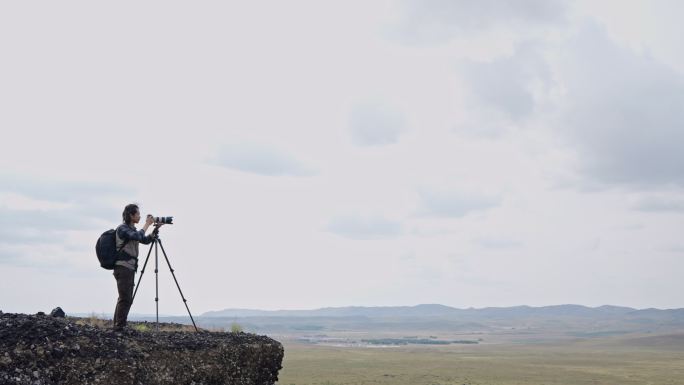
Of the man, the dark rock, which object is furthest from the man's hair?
the dark rock

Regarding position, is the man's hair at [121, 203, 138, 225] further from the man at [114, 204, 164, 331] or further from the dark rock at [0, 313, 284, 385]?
the dark rock at [0, 313, 284, 385]

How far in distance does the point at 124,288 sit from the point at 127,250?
698mm

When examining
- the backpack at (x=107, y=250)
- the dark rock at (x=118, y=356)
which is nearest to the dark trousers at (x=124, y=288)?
the backpack at (x=107, y=250)

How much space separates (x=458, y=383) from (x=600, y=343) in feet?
409

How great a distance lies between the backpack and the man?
72 mm

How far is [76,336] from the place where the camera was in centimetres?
1148

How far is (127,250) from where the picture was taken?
12.3 m

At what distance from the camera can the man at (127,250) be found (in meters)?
12.1

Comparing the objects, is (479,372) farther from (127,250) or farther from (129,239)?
(129,239)

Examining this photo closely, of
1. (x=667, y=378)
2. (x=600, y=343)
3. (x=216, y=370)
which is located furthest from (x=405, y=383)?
(x=600, y=343)

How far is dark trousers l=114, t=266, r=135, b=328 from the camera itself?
40.1 ft

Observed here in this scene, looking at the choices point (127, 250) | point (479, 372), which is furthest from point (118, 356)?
point (479, 372)

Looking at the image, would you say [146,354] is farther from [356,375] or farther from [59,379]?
[356,375]

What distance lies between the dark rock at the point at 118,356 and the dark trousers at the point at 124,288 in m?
0.43
